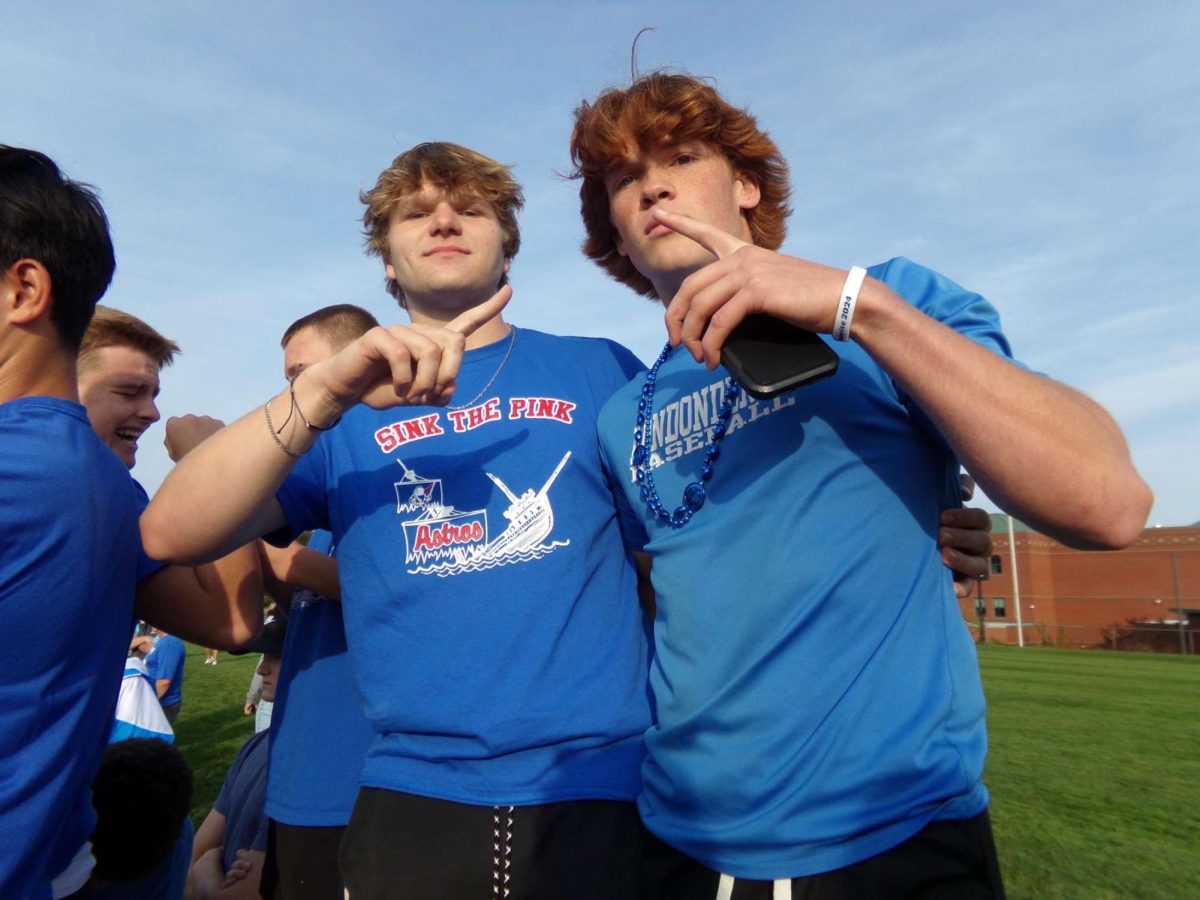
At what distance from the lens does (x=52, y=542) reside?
5.19 ft

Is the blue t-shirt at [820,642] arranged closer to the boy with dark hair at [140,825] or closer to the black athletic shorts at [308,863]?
the black athletic shorts at [308,863]

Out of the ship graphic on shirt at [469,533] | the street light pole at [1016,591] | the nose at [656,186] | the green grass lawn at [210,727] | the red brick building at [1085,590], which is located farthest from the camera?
the street light pole at [1016,591]

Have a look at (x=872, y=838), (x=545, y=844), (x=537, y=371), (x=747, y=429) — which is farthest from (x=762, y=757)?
(x=537, y=371)

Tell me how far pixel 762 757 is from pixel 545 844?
1.65ft

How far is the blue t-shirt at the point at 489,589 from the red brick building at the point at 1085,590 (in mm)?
45234

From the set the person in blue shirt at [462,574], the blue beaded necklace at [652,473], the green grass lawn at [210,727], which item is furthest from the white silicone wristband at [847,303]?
the green grass lawn at [210,727]

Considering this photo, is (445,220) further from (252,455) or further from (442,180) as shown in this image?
(252,455)

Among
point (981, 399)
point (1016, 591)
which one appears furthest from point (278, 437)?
point (1016, 591)

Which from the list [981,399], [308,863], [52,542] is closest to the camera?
[981,399]

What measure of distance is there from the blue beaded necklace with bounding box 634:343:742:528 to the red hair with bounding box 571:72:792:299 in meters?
0.63

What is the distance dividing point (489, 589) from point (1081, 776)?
10205 millimetres

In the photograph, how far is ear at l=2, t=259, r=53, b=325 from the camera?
1.75 meters

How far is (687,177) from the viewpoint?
222 centimetres

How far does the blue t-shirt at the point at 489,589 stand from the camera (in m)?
1.86
